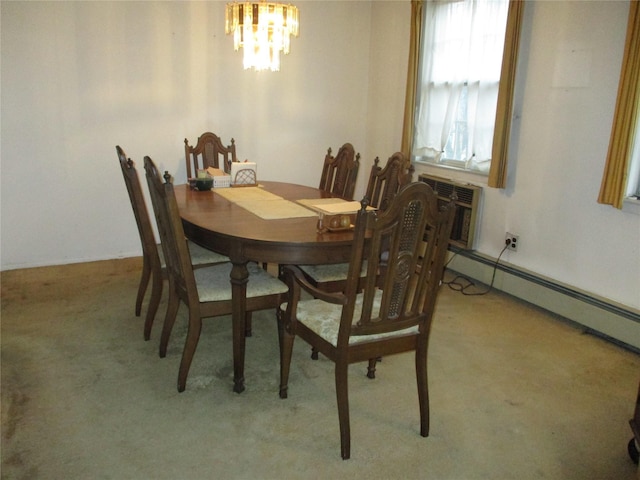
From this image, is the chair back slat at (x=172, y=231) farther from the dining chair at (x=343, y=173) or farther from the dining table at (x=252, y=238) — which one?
the dining chair at (x=343, y=173)

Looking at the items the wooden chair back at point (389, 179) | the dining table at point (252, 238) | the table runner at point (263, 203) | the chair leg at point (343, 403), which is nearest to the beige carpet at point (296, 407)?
the chair leg at point (343, 403)

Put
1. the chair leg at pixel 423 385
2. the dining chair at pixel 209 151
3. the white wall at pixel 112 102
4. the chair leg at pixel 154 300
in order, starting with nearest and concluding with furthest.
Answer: the chair leg at pixel 423 385 < the chair leg at pixel 154 300 < the white wall at pixel 112 102 < the dining chair at pixel 209 151

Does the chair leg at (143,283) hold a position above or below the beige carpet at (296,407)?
above

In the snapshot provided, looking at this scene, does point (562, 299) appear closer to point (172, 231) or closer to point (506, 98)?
point (506, 98)

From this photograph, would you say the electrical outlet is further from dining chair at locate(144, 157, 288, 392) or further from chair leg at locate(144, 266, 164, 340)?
chair leg at locate(144, 266, 164, 340)

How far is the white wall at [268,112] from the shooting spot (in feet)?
10.00

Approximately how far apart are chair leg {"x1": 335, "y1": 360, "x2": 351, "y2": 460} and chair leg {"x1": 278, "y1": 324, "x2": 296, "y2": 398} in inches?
13.7

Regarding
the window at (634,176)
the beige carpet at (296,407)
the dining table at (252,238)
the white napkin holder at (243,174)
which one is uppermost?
the window at (634,176)

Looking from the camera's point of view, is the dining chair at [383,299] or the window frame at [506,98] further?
the window frame at [506,98]

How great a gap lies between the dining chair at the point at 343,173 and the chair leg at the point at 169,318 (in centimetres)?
123

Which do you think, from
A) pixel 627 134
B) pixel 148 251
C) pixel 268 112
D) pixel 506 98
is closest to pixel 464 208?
pixel 506 98

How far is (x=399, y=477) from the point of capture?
186 cm

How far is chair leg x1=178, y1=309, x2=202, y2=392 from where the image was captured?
229cm

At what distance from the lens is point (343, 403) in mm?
1905
